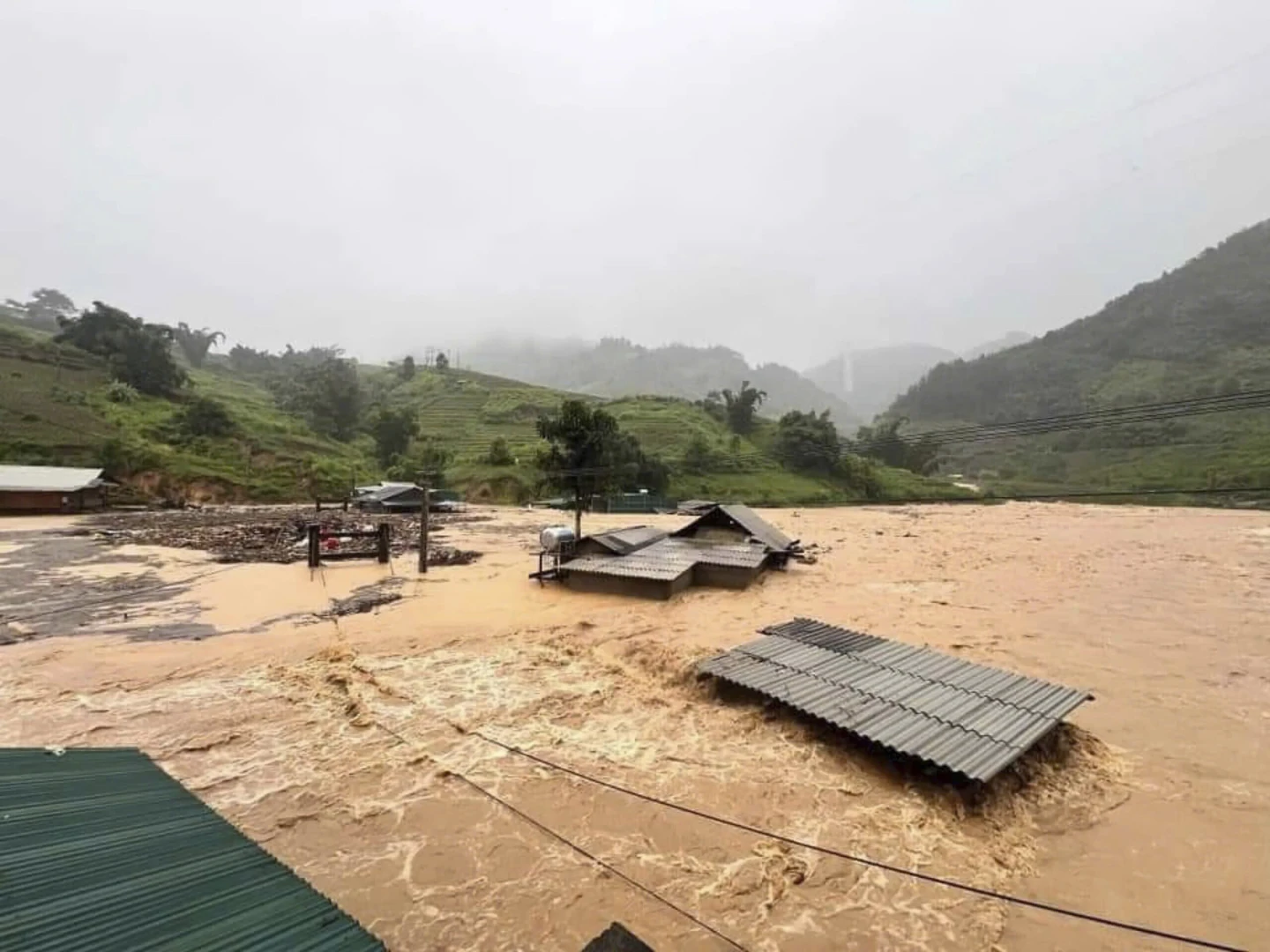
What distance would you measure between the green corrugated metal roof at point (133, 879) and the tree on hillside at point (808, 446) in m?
66.6

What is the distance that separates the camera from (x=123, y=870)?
158 inches

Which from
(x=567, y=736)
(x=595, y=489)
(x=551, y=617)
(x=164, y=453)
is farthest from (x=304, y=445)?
(x=567, y=736)

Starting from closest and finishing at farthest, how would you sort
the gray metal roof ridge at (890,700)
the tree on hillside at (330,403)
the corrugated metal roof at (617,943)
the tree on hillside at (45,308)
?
the corrugated metal roof at (617,943) → the gray metal roof ridge at (890,700) → the tree on hillside at (330,403) → the tree on hillside at (45,308)

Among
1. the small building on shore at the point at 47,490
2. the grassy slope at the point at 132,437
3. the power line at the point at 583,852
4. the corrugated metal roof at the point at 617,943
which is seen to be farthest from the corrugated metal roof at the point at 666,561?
the grassy slope at the point at 132,437

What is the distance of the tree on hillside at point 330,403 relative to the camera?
255 ft

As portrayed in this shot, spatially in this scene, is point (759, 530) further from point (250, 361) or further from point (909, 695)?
point (250, 361)

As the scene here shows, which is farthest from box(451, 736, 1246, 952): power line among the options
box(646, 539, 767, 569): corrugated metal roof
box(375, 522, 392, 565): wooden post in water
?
box(375, 522, 392, 565): wooden post in water

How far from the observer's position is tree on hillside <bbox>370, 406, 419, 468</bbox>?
221ft

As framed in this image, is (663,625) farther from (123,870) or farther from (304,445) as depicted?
(304,445)

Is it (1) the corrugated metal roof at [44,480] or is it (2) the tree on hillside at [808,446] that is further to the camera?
(2) the tree on hillside at [808,446]

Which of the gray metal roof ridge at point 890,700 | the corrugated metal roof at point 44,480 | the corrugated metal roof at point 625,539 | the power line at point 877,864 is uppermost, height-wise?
the corrugated metal roof at point 44,480

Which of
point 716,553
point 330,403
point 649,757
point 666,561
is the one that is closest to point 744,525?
point 716,553

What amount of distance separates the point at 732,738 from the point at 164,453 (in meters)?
57.9

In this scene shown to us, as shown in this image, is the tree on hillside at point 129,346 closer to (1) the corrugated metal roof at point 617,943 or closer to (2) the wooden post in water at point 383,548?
(2) the wooden post in water at point 383,548
